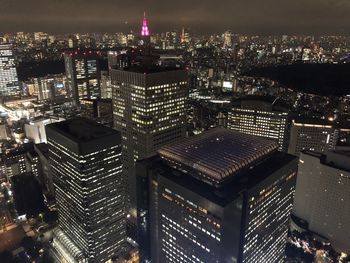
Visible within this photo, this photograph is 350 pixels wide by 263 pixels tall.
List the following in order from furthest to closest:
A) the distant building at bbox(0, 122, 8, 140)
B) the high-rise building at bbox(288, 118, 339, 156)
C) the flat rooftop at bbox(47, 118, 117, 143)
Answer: the distant building at bbox(0, 122, 8, 140), the high-rise building at bbox(288, 118, 339, 156), the flat rooftop at bbox(47, 118, 117, 143)

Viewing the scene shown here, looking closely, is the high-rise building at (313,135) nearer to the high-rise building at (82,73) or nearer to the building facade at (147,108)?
the building facade at (147,108)

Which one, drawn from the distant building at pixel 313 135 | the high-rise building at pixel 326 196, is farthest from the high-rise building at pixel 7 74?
the high-rise building at pixel 326 196

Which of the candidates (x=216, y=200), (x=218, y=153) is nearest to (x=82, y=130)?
(x=218, y=153)

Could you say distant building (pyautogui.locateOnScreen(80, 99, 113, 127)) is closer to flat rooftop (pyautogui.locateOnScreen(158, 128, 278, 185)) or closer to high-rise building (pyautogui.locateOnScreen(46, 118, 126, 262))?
high-rise building (pyautogui.locateOnScreen(46, 118, 126, 262))

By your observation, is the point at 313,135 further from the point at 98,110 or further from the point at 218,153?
the point at 98,110

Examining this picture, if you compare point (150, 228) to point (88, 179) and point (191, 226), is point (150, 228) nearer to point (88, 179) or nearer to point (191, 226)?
point (191, 226)

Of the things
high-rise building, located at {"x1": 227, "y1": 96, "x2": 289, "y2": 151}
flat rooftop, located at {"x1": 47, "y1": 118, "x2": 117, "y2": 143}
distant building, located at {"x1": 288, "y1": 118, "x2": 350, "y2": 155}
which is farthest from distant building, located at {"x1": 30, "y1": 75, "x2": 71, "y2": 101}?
distant building, located at {"x1": 288, "y1": 118, "x2": 350, "y2": 155}
